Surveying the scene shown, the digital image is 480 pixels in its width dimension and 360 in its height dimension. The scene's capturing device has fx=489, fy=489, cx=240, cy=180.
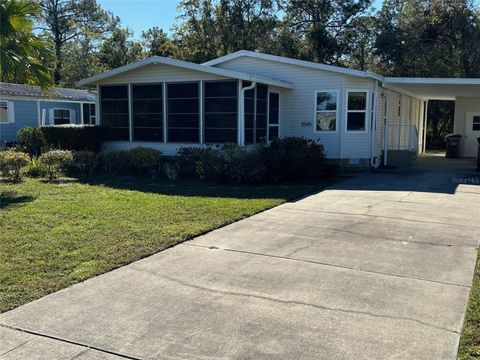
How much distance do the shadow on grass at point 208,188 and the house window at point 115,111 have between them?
11.7 ft

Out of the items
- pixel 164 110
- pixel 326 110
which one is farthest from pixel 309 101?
pixel 164 110

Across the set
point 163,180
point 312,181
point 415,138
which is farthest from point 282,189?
point 415,138

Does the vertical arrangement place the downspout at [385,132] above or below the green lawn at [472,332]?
above

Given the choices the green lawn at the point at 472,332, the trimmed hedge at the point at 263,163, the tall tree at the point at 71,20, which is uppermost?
the tall tree at the point at 71,20

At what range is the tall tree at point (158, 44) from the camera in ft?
117

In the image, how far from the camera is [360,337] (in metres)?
3.71

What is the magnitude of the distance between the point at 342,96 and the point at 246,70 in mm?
3569

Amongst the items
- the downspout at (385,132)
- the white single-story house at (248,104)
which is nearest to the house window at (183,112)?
the white single-story house at (248,104)

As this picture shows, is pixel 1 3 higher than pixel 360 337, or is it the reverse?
pixel 1 3

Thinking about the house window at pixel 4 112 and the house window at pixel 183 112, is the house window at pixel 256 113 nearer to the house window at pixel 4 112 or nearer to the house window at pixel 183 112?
the house window at pixel 183 112

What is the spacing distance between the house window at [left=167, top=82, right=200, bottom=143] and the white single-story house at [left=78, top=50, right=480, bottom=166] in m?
0.03

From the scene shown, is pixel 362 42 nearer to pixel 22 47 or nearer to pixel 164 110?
→ pixel 164 110

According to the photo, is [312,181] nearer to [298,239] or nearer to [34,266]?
[298,239]

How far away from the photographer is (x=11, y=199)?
31.4ft
